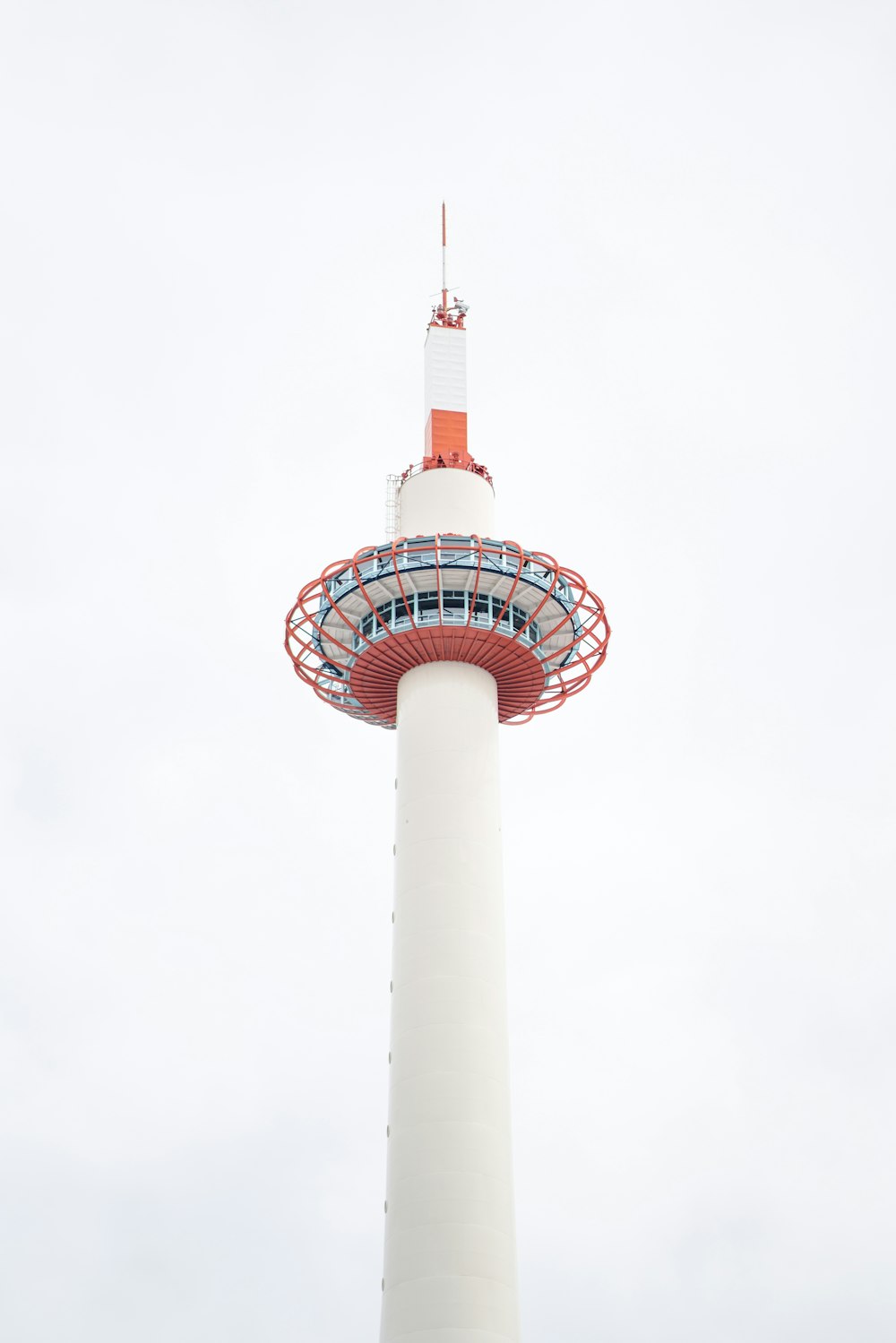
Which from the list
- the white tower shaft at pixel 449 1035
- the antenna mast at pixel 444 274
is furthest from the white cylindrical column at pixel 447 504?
the antenna mast at pixel 444 274

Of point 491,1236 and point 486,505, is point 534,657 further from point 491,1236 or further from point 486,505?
point 491,1236

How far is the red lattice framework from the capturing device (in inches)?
2635

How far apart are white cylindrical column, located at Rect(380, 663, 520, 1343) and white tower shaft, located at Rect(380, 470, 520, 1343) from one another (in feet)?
0.17

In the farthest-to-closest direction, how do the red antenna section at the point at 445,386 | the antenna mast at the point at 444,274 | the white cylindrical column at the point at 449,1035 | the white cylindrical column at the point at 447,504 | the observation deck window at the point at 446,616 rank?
the antenna mast at the point at 444,274, the red antenna section at the point at 445,386, the white cylindrical column at the point at 447,504, the observation deck window at the point at 446,616, the white cylindrical column at the point at 449,1035

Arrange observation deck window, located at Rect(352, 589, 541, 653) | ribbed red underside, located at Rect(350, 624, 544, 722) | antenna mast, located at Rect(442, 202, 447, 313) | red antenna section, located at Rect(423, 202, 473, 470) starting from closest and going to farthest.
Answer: observation deck window, located at Rect(352, 589, 541, 653) → ribbed red underside, located at Rect(350, 624, 544, 722) → red antenna section, located at Rect(423, 202, 473, 470) → antenna mast, located at Rect(442, 202, 447, 313)

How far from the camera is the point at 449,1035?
58.4 m

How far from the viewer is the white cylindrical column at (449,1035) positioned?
5431cm

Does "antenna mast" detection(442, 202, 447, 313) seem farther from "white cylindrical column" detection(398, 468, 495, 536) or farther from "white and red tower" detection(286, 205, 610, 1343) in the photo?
"white cylindrical column" detection(398, 468, 495, 536)

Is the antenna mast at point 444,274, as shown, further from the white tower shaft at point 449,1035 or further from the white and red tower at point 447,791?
the white tower shaft at point 449,1035

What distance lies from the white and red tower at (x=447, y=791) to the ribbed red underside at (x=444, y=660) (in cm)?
9

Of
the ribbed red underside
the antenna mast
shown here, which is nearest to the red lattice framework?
the ribbed red underside

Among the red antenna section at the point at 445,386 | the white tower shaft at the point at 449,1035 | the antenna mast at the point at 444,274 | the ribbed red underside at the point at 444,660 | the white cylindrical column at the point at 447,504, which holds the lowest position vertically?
the white tower shaft at the point at 449,1035

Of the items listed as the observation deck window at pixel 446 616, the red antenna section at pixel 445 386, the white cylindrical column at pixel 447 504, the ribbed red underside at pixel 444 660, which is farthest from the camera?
the red antenna section at pixel 445 386

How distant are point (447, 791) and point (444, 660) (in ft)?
23.0
